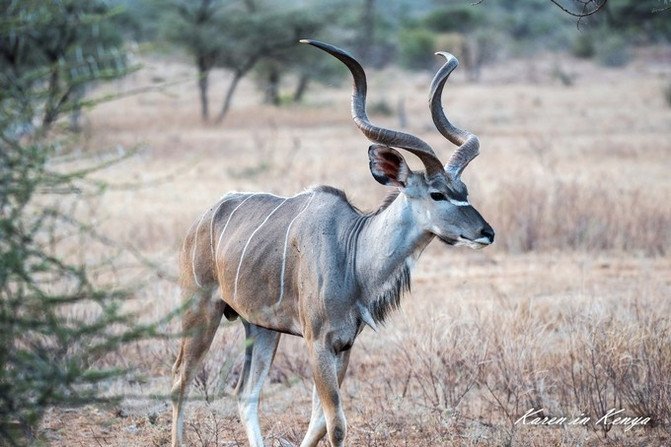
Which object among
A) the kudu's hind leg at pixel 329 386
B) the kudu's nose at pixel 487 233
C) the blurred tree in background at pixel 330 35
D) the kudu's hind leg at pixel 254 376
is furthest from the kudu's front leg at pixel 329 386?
the blurred tree in background at pixel 330 35

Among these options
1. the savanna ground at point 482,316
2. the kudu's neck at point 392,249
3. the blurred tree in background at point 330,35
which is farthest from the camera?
the blurred tree in background at point 330,35

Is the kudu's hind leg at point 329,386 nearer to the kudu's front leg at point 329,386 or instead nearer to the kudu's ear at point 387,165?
the kudu's front leg at point 329,386

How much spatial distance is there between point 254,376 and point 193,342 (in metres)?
0.36

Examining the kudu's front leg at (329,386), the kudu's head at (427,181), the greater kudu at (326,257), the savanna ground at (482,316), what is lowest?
the savanna ground at (482,316)

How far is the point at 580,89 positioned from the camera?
94.2 feet

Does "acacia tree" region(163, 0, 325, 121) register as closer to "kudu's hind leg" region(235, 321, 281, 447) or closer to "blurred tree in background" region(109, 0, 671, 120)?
"blurred tree in background" region(109, 0, 671, 120)

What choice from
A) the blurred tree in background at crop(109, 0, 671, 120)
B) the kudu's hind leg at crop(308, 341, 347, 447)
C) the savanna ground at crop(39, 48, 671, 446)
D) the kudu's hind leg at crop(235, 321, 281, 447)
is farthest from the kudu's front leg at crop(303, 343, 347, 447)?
the blurred tree in background at crop(109, 0, 671, 120)

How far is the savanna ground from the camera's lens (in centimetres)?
486

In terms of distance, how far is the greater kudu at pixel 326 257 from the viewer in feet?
13.3

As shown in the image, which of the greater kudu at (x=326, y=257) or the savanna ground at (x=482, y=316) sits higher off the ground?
the greater kudu at (x=326, y=257)

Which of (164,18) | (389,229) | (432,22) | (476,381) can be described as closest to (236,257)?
(389,229)

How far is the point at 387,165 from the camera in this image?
4.18m

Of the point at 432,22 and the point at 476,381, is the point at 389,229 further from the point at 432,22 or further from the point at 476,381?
the point at 432,22

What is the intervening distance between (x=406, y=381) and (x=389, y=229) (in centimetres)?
142
